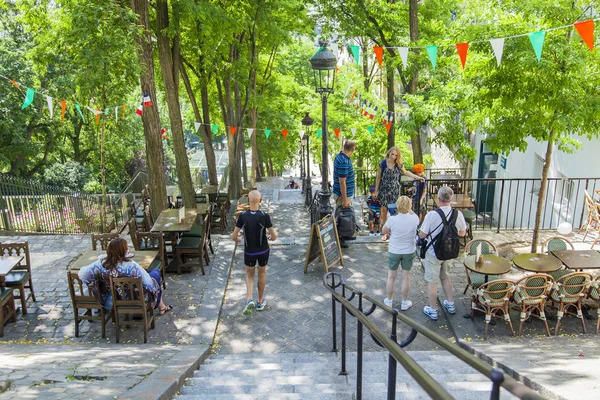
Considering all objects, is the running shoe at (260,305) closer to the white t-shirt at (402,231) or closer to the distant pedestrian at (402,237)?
the distant pedestrian at (402,237)

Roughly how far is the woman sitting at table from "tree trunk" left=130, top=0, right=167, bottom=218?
4.79m

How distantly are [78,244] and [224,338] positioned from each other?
19.1 ft

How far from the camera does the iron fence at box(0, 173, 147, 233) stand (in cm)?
1212

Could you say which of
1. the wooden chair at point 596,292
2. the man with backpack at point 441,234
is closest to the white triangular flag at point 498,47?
the man with backpack at point 441,234

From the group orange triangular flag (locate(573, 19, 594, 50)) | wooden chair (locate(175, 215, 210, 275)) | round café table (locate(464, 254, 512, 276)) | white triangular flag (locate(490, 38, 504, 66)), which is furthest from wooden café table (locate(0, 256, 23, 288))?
orange triangular flag (locate(573, 19, 594, 50))

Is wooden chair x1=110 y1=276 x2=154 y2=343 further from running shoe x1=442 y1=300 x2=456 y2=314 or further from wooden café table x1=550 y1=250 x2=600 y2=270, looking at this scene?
wooden café table x1=550 y1=250 x2=600 y2=270

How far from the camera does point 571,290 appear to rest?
632cm

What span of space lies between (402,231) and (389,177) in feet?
8.78

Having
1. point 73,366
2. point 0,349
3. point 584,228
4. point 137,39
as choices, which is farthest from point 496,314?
point 137,39

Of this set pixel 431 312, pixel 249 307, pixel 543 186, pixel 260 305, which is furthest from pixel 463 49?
pixel 249 307

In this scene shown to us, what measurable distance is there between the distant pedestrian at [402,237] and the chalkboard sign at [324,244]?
5.17 ft

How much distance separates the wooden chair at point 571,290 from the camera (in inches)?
247

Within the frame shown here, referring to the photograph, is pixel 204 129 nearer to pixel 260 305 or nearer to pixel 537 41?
pixel 260 305

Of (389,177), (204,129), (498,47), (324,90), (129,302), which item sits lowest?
(129,302)
